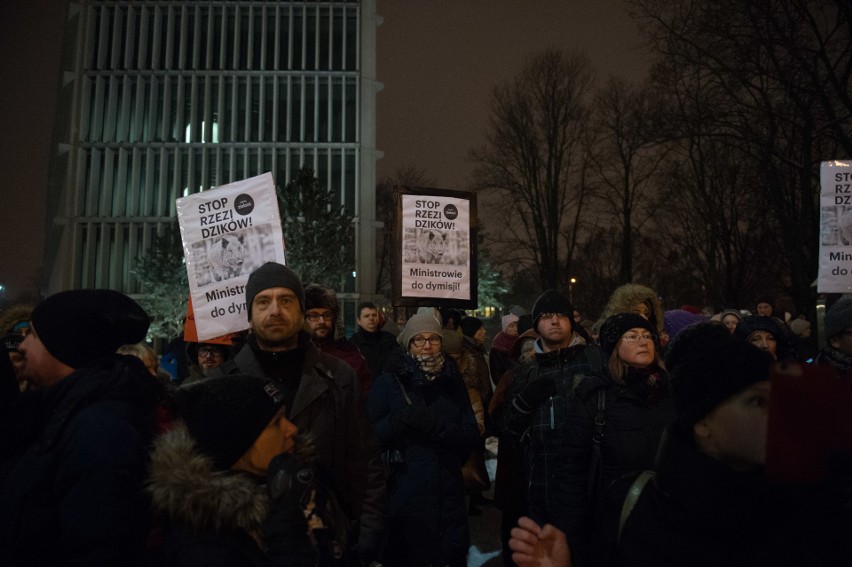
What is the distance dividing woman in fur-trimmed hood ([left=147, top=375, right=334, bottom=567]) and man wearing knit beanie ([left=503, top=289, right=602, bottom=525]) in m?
1.85

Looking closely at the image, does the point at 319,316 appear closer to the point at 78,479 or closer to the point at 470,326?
the point at 78,479

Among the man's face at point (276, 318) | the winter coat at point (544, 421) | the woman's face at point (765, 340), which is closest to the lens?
the man's face at point (276, 318)

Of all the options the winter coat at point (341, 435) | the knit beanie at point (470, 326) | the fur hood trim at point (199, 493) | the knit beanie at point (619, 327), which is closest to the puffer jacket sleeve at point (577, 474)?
the knit beanie at point (619, 327)

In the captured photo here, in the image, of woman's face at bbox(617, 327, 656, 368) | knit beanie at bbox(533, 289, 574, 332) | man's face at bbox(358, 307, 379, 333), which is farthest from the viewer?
man's face at bbox(358, 307, 379, 333)

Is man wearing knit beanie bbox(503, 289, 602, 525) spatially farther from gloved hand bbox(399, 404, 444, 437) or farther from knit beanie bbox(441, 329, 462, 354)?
knit beanie bbox(441, 329, 462, 354)

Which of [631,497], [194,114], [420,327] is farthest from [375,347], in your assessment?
[194,114]

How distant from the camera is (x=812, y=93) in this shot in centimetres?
1139

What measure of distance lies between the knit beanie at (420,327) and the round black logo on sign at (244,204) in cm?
139

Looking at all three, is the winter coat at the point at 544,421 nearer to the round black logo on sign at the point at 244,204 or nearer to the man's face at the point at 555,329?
the man's face at the point at 555,329

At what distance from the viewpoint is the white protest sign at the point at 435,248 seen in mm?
5758

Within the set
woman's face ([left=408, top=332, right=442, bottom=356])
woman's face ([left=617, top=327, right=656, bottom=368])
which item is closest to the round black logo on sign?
woman's face ([left=408, top=332, right=442, bottom=356])

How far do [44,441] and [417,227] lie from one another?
4.23 meters

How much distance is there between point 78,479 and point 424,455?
90.0 inches

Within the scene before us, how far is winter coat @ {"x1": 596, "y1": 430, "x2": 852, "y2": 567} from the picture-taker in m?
1.29
